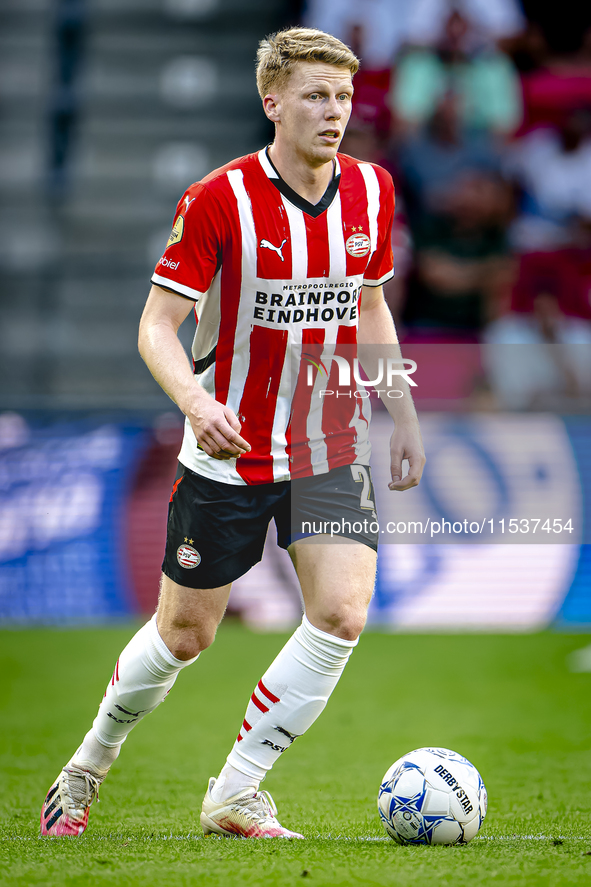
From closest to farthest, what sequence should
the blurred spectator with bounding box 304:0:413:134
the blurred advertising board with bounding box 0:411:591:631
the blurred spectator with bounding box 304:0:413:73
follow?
the blurred advertising board with bounding box 0:411:591:631, the blurred spectator with bounding box 304:0:413:134, the blurred spectator with bounding box 304:0:413:73

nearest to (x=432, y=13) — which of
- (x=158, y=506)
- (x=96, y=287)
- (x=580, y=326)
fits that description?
(x=580, y=326)

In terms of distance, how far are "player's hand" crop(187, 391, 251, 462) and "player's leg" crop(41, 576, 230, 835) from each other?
60 cm

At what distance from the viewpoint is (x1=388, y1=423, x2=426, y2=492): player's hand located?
344 cm

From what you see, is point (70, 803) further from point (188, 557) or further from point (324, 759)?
point (324, 759)

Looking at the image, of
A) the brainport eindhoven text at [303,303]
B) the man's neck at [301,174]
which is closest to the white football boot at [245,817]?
the brainport eindhoven text at [303,303]

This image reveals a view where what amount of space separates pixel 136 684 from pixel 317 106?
1841 mm

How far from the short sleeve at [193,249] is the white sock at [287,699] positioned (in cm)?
105

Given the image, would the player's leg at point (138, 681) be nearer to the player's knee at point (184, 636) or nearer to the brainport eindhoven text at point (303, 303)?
the player's knee at point (184, 636)

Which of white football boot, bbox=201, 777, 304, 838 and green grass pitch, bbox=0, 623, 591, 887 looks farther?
white football boot, bbox=201, 777, 304, 838

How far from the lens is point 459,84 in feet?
36.3

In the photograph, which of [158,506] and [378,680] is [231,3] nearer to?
[158,506]

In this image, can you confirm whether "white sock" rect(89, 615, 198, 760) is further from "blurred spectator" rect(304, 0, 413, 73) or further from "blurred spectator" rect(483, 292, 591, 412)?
"blurred spectator" rect(304, 0, 413, 73)

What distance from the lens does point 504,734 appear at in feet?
17.7

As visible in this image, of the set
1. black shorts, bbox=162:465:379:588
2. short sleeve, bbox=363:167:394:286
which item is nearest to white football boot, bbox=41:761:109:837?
black shorts, bbox=162:465:379:588
